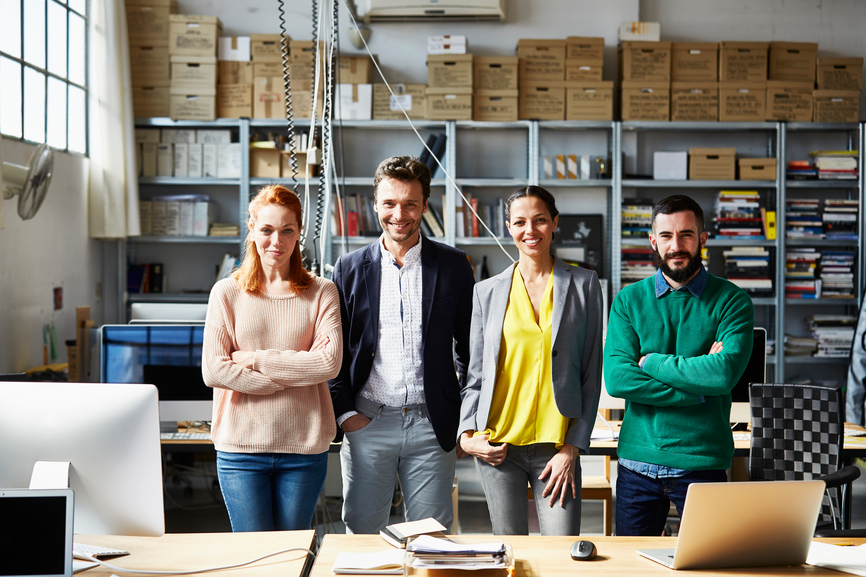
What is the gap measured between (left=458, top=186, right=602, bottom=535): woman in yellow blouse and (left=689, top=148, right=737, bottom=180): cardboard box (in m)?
3.60

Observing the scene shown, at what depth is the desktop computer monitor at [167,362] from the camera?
2693 mm

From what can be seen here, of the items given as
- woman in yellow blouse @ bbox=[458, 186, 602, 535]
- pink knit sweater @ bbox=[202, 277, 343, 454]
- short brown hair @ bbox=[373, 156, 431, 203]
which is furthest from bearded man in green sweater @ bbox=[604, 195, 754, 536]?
pink knit sweater @ bbox=[202, 277, 343, 454]

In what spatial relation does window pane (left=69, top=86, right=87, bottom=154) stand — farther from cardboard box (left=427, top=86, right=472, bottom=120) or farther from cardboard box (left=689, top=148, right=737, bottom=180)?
cardboard box (left=689, top=148, right=737, bottom=180)

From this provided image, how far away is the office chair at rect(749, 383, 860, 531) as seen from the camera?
8.30 ft

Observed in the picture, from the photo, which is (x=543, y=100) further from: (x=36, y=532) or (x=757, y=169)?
(x=36, y=532)

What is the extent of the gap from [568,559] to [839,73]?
487 cm

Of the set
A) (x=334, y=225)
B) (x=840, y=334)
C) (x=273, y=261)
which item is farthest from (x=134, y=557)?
(x=840, y=334)

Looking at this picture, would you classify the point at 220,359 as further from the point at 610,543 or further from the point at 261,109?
the point at 261,109

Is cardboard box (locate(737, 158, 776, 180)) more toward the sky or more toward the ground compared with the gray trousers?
more toward the sky

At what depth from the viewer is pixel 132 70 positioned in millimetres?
5055

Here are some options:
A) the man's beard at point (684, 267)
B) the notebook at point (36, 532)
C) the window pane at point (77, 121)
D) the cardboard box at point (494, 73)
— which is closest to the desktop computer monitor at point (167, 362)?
the notebook at point (36, 532)

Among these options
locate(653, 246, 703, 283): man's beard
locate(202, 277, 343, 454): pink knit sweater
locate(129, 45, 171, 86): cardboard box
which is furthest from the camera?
locate(129, 45, 171, 86): cardboard box

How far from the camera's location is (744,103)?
4992 millimetres

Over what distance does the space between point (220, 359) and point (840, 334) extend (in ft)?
15.7
